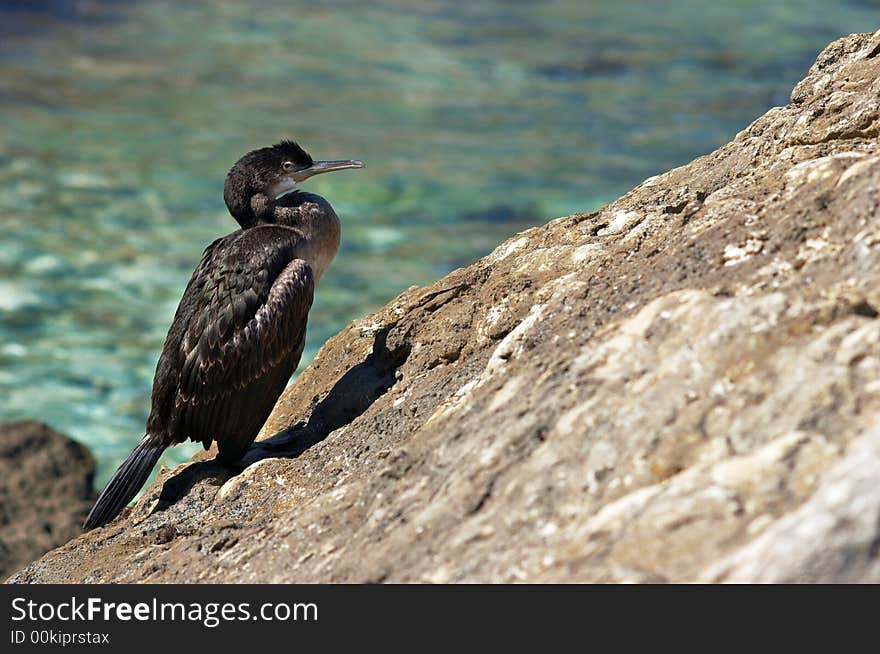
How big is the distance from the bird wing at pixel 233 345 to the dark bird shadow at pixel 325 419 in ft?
0.60

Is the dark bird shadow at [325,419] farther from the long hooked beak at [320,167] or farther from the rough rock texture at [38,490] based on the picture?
the rough rock texture at [38,490]

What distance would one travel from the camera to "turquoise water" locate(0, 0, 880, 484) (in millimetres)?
12711

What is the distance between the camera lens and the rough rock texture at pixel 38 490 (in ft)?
24.7

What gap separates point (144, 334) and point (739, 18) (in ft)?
48.6

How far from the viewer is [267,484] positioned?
15.3 feet

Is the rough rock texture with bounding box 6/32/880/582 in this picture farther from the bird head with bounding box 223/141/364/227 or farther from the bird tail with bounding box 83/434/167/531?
the bird head with bounding box 223/141/364/227

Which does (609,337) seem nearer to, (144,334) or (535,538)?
(535,538)

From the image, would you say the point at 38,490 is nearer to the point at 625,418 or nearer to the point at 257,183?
the point at 257,183

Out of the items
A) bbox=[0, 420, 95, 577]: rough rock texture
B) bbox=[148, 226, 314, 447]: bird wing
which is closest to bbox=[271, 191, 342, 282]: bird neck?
bbox=[148, 226, 314, 447]: bird wing

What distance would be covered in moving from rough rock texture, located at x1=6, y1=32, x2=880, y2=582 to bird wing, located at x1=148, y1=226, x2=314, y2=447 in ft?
0.92

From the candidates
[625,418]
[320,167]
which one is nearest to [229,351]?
[320,167]

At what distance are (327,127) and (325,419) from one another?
12754 millimetres

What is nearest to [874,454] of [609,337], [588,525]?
[588,525]

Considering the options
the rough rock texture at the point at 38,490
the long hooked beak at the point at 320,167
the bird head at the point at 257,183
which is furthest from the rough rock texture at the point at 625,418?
the rough rock texture at the point at 38,490
